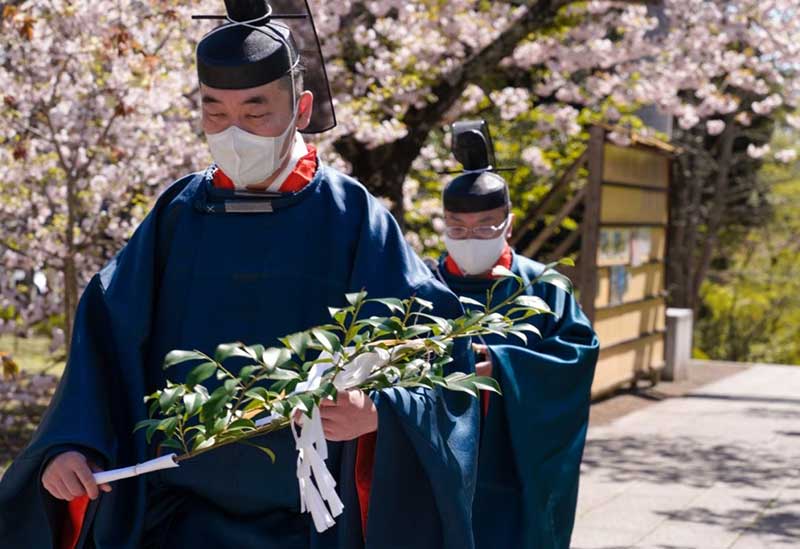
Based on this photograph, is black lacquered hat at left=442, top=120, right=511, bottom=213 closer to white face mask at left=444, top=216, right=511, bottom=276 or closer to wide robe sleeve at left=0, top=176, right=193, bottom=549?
white face mask at left=444, top=216, right=511, bottom=276

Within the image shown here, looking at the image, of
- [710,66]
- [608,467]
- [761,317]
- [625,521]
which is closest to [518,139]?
[710,66]

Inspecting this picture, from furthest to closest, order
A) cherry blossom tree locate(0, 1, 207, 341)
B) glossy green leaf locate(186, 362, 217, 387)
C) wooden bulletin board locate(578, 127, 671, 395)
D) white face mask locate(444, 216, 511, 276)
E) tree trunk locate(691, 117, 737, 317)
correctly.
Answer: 1. tree trunk locate(691, 117, 737, 317)
2. wooden bulletin board locate(578, 127, 671, 395)
3. cherry blossom tree locate(0, 1, 207, 341)
4. white face mask locate(444, 216, 511, 276)
5. glossy green leaf locate(186, 362, 217, 387)

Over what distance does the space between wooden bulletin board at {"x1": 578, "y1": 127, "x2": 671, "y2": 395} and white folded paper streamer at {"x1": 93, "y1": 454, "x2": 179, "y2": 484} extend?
8.32 m

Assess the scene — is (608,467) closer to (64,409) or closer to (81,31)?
(81,31)

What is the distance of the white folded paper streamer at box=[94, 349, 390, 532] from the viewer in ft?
8.06

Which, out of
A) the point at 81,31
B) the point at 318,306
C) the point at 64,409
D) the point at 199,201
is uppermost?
the point at 81,31

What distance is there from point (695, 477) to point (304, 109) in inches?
233

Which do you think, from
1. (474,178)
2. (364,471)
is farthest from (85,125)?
(364,471)

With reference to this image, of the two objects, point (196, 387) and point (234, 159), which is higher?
point (234, 159)

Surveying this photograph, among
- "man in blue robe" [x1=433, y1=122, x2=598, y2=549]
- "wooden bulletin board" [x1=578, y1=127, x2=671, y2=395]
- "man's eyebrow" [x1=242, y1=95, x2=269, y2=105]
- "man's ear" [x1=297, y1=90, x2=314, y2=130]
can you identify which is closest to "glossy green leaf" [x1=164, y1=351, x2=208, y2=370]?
"man's eyebrow" [x1=242, y1=95, x2=269, y2=105]

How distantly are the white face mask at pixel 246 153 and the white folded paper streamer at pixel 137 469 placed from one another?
597 mm

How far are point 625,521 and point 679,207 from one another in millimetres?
13622

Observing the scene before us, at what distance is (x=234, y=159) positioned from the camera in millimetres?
2742

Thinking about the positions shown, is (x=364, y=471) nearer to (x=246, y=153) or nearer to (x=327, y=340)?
(x=327, y=340)
